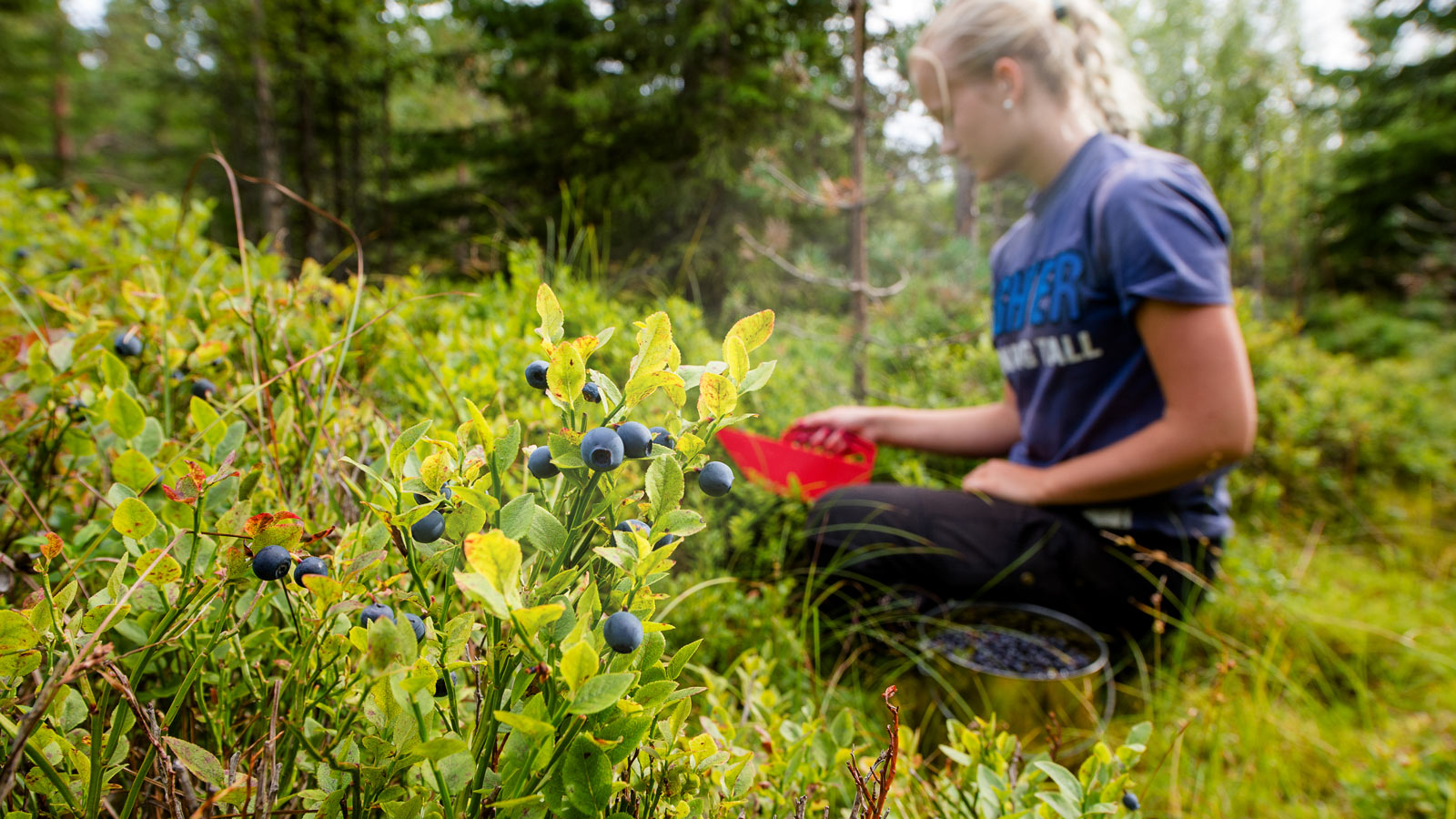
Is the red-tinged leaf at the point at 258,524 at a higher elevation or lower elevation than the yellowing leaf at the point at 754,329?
lower

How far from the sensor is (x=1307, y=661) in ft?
6.85

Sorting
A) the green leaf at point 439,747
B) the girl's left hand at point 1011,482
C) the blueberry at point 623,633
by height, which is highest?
the blueberry at point 623,633

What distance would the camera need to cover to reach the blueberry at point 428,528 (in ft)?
1.42

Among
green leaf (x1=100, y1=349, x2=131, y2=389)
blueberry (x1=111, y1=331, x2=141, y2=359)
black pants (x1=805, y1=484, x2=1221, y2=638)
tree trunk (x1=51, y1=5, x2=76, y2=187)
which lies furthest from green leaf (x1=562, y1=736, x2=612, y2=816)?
tree trunk (x1=51, y1=5, x2=76, y2=187)

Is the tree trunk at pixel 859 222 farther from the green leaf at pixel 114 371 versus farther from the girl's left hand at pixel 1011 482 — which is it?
the green leaf at pixel 114 371

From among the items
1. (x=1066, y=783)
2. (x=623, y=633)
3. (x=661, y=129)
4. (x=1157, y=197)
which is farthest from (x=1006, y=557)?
(x=661, y=129)

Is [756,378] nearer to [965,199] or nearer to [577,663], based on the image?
[577,663]

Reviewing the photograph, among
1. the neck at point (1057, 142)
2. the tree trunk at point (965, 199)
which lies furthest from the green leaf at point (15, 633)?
the tree trunk at point (965, 199)

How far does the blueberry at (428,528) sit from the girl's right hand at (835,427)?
1.54 metres

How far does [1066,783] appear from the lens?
0.57m

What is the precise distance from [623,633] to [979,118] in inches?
85.3

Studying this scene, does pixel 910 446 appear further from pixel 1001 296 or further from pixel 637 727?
pixel 637 727

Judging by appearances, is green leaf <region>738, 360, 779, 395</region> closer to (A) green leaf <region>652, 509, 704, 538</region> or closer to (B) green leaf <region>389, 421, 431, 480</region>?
(A) green leaf <region>652, 509, 704, 538</region>

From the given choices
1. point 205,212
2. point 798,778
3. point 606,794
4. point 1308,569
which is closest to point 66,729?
point 606,794
